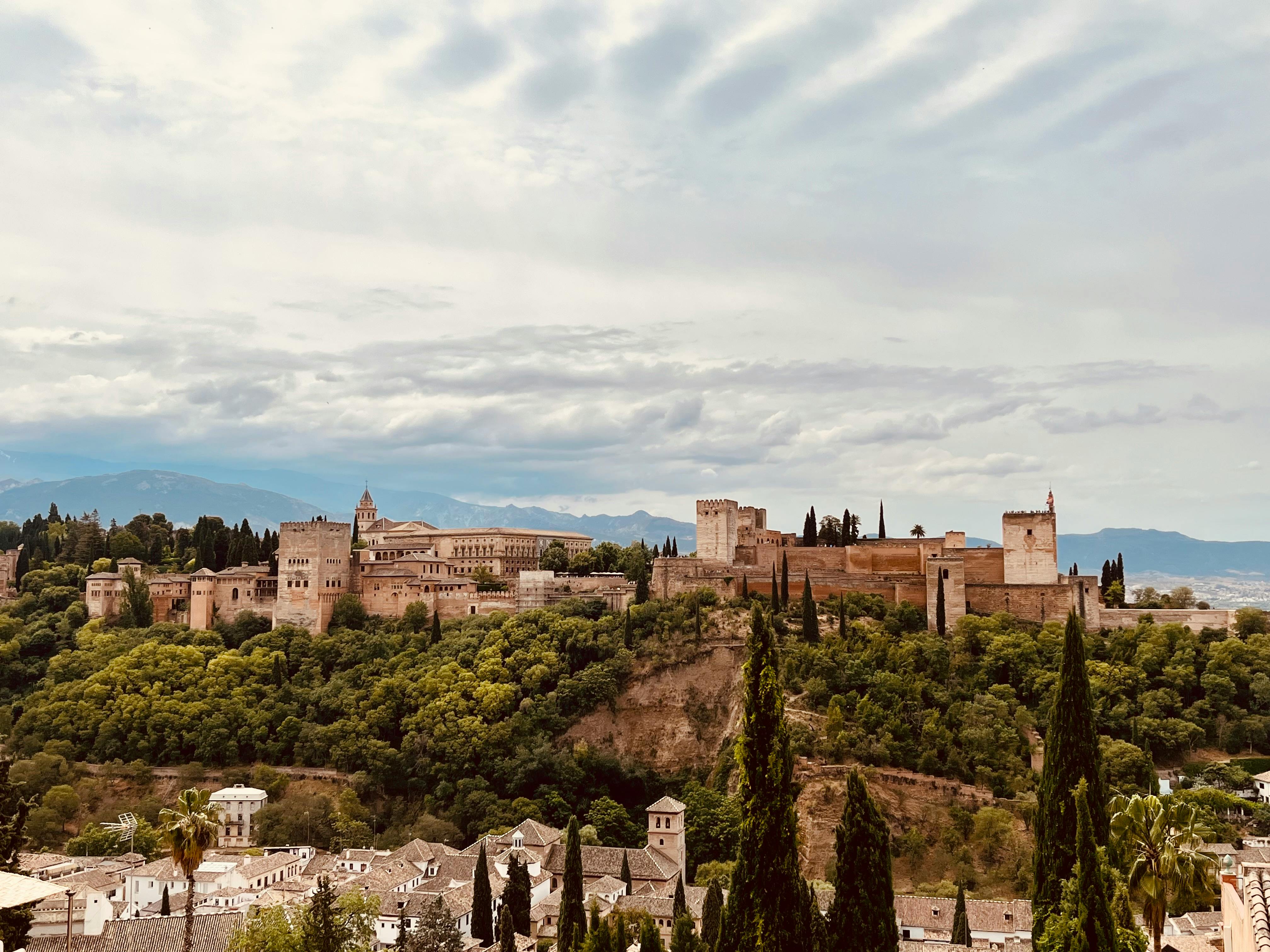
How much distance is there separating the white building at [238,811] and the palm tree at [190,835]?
26.2m

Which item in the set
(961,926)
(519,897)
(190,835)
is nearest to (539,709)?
(519,897)

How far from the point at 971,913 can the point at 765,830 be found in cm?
2086

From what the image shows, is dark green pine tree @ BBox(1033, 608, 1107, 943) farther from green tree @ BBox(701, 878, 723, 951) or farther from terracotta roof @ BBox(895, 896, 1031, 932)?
terracotta roof @ BBox(895, 896, 1031, 932)

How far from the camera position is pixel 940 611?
56.0 metres

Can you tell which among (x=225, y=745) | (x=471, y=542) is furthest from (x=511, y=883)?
(x=471, y=542)

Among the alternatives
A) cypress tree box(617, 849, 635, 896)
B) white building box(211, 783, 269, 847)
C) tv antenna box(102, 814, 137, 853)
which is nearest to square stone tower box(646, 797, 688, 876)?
cypress tree box(617, 849, 635, 896)

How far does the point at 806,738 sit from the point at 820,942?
2780 cm

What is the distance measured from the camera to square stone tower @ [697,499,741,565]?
64500 millimetres

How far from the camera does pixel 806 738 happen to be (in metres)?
48.0

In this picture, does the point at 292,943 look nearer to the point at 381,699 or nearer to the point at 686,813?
the point at 686,813

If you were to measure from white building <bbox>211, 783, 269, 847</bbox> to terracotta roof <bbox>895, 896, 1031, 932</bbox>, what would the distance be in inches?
1085

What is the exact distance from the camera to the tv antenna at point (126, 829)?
161ft

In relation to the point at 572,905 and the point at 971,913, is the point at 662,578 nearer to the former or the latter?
the point at 971,913

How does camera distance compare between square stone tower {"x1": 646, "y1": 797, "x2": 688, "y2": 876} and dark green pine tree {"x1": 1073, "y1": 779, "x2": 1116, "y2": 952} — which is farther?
square stone tower {"x1": 646, "y1": 797, "x2": 688, "y2": 876}
